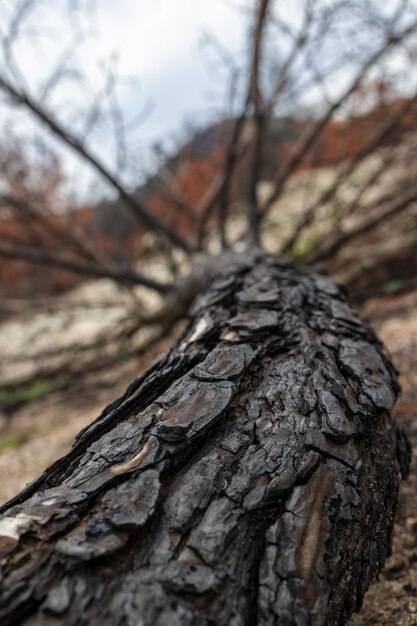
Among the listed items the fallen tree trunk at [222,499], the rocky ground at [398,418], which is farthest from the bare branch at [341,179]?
the fallen tree trunk at [222,499]

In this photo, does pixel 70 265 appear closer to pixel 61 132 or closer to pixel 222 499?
pixel 61 132

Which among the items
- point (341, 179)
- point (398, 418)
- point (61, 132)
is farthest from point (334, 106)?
point (398, 418)

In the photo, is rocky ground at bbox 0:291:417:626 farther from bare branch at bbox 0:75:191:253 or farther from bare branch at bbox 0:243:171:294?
bare branch at bbox 0:75:191:253

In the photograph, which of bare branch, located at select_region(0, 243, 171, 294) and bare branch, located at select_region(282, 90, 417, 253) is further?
bare branch, located at select_region(282, 90, 417, 253)

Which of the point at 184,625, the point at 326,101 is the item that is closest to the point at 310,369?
the point at 184,625

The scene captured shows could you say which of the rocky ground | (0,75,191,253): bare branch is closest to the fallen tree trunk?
the rocky ground

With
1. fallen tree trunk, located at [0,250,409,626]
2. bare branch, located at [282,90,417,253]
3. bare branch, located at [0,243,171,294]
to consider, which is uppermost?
bare branch, located at [0,243,171,294]
